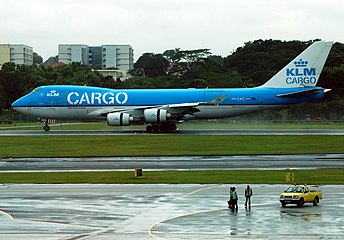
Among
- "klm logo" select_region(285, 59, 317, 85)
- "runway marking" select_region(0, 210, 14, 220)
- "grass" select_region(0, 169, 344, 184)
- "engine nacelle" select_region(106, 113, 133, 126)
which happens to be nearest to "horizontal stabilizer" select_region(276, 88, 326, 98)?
"klm logo" select_region(285, 59, 317, 85)

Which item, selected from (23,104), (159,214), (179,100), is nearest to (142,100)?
(179,100)

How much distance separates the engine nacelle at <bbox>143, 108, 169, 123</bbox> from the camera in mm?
90062

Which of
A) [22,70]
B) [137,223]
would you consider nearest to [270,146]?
[137,223]

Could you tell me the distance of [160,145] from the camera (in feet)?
240

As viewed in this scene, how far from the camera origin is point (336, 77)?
142625mm

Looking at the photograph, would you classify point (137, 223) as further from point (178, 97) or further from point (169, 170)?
point (178, 97)

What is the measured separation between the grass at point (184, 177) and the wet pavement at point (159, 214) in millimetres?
2669

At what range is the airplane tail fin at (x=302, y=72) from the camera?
307ft

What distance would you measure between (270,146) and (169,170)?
21343 millimetres

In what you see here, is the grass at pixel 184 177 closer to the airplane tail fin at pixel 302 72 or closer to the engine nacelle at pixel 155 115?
the engine nacelle at pixel 155 115

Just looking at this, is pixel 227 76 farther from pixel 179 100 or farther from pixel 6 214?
pixel 6 214

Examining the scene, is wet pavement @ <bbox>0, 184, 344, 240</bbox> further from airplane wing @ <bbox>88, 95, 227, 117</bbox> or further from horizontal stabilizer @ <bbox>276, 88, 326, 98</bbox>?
horizontal stabilizer @ <bbox>276, 88, 326, 98</bbox>

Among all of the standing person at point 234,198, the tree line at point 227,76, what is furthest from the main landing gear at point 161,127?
the standing person at point 234,198

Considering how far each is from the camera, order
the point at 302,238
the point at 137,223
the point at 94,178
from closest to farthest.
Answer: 1. the point at 302,238
2. the point at 137,223
3. the point at 94,178
